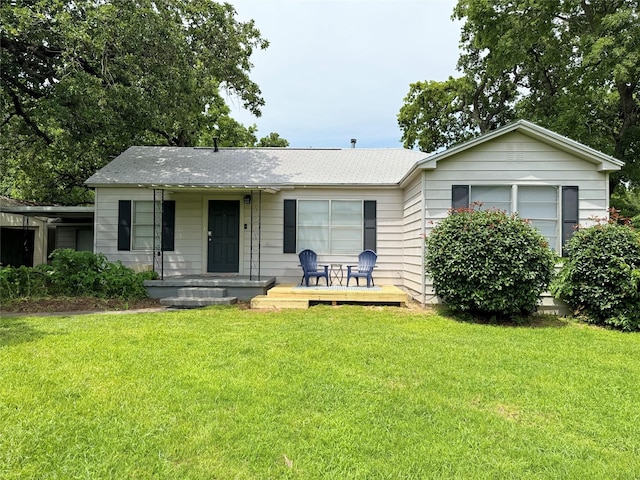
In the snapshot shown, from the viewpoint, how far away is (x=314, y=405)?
3.10m

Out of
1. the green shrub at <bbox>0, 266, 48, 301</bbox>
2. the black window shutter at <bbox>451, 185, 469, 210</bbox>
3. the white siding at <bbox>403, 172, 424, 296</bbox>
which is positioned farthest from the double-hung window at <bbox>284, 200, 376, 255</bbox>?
the green shrub at <bbox>0, 266, 48, 301</bbox>

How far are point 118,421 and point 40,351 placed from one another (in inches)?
97.0

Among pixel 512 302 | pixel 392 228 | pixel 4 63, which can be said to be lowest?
pixel 512 302

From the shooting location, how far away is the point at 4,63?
33.7 feet

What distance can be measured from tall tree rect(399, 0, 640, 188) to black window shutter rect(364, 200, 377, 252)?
28.1ft

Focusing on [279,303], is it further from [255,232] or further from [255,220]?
[255,220]

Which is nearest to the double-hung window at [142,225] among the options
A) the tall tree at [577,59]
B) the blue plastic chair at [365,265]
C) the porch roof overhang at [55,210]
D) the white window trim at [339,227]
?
the porch roof overhang at [55,210]

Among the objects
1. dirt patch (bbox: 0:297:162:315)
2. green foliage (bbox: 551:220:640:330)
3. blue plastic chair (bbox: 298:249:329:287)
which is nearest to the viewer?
green foliage (bbox: 551:220:640:330)

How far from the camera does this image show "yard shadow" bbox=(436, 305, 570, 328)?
6.52m

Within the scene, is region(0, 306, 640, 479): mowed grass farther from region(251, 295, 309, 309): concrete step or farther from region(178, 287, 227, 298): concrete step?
region(178, 287, 227, 298): concrete step

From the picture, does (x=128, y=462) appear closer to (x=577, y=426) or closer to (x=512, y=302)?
(x=577, y=426)

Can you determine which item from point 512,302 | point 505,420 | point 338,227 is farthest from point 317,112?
point 505,420

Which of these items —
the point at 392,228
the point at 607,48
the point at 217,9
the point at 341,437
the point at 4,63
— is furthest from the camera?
the point at 217,9

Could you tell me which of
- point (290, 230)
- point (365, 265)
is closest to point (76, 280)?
point (290, 230)
